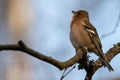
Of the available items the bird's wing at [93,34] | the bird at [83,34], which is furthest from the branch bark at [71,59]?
the bird's wing at [93,34]

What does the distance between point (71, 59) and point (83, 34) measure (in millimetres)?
1519

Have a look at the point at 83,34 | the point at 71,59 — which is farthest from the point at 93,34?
the point at 71,59

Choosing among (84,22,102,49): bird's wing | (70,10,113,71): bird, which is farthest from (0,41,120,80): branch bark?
(84,22,102,49): bird's wing

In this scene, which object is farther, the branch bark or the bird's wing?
the bird's wing

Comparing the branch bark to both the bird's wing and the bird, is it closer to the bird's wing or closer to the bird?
the bird

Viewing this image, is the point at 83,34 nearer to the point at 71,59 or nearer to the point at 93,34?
the point at 93,34

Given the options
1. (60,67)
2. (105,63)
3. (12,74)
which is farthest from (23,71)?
(60,67)

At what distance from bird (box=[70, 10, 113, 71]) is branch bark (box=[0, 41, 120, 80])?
0.31m

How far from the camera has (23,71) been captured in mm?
4406

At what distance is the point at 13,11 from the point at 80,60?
12.4 ft

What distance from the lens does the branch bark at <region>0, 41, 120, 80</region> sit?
1.82 m

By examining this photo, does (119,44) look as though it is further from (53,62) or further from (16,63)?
(16,63)

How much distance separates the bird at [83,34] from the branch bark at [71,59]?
31 cm

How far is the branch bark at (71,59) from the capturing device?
5.97 feet
